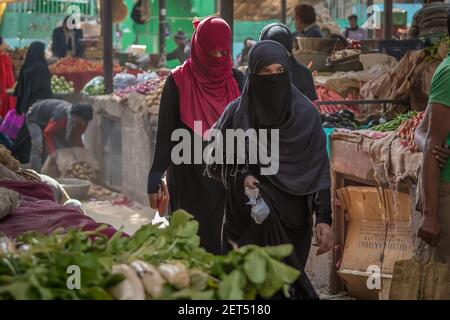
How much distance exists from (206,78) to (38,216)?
1.29 m

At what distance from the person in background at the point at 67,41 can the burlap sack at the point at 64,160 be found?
642 centimetres

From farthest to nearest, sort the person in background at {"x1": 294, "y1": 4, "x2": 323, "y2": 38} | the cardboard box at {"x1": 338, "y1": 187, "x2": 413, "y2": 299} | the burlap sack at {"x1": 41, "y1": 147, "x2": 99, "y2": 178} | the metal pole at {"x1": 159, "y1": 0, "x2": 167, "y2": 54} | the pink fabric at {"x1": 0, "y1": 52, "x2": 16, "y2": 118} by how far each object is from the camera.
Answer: the metal pole at {"x1": 159, "y1": 0, "x2": 167, "y2": 54} → the pink fabric at {"x1": 0, "y1": 52, "x2": 16, "y2": 118} → the burlap sack at {"x1": 41, "y1": 147, "x2": 99, "y2": 178} → the person in background at {"x1": 294, "y1": 4, "x2": 323, "y2": 38} → the cardboard box at {"x1": 338, "y1": 187, "x2": 413, "y2": 299}

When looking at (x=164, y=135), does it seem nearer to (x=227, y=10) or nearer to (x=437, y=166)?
(x=437, y=166)

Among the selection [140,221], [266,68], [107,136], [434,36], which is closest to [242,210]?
[266,68]

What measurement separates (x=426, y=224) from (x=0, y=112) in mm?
11127

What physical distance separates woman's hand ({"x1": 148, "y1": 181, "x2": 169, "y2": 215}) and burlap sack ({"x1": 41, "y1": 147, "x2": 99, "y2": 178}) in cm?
678

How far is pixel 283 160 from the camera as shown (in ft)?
15.7

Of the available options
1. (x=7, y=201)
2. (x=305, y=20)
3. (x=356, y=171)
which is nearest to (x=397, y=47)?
(x=305, y=20)

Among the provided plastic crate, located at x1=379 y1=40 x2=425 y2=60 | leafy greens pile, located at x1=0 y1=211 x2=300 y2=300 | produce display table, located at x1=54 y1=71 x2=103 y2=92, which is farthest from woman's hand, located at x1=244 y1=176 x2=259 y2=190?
produce display table, located at x1=54 y1=71 x2=103 y2=92

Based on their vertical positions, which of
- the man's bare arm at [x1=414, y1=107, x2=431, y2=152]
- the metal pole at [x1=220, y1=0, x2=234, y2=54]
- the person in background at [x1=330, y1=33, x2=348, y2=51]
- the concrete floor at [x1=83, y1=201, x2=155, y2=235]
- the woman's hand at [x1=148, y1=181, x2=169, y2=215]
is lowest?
the concrete floor at [x1=83, y1=201, x2=155, y2=235]

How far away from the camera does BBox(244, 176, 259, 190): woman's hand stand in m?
4.72

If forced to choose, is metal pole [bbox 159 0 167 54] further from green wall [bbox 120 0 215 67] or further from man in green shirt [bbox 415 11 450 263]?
man in green shirt [bbox 415 11 450 263]

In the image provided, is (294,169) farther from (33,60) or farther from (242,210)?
(33,60)

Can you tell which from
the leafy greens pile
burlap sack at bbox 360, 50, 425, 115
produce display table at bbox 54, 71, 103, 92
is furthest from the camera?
produce display table at bbox 54, 71, 103, 92
